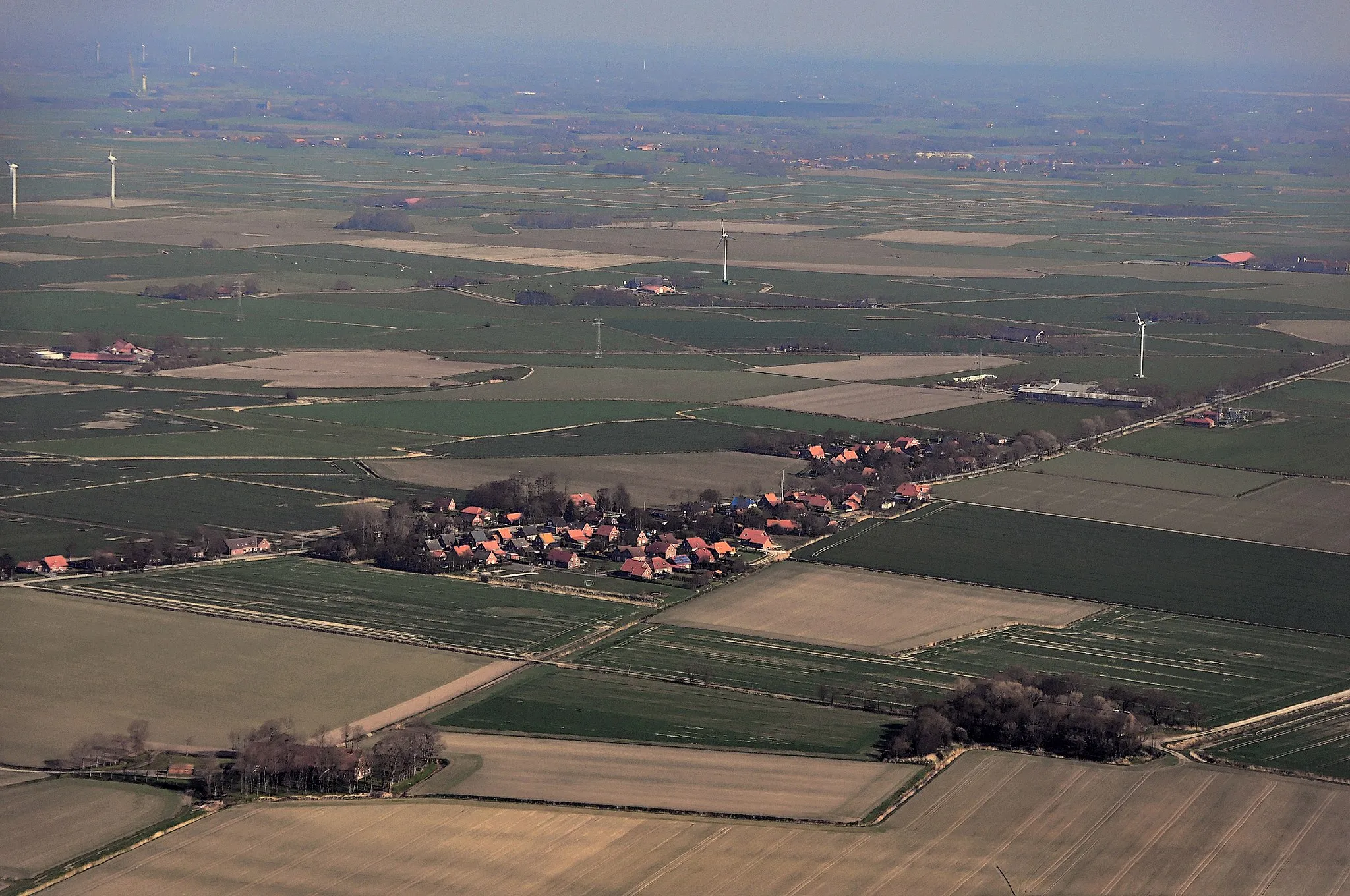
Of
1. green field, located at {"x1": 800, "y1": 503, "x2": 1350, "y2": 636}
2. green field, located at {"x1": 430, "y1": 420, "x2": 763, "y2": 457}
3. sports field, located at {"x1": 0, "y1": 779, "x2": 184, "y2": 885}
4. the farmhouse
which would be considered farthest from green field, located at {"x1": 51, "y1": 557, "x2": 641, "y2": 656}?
green field, located at {"x1": 430, "y1": 420, "x2": 763, "y2": 457}

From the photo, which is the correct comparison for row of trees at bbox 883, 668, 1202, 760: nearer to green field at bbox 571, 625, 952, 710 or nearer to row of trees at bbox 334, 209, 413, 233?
green field at bbox 571, 625, 952, 710

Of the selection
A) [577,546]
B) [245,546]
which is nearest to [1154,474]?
Answer: [577,546]

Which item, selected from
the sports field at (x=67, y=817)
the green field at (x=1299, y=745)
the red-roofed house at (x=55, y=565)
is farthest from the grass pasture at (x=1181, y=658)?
the red-roofed house at (x=55, y=565)

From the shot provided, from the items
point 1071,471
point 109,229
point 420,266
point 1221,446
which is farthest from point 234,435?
point 109,229

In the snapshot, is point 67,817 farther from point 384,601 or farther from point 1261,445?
point 1261,445

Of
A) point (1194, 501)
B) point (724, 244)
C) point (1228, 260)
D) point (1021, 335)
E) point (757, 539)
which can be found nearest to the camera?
point (757, 539)

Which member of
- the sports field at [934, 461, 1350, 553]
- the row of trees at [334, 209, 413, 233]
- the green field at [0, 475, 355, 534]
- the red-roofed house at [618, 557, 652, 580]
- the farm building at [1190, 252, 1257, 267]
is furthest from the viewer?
the row of trees at [334, 209, 413, 233]
